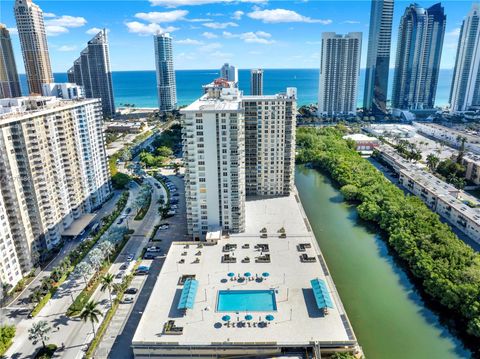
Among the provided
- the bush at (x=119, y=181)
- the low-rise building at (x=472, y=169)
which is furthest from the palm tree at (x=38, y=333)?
the low-rise building at (x=472, y=169)

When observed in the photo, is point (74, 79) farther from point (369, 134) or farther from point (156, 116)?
point (369, 134)

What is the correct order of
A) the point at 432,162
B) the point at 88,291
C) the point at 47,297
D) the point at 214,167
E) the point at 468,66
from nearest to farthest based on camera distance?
1. the point at 47,297
2. the point at 88,291
3. the point at 214,167
4. the point at 432,162
5. the point at 468,66

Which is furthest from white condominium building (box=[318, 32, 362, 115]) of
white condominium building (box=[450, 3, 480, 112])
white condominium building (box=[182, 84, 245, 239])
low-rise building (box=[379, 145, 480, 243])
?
white condominium building (box=[182, 84, 245, 239])

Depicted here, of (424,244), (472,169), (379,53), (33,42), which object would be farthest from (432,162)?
(33,42)

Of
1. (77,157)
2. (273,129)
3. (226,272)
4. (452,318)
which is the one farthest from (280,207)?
(77,157)

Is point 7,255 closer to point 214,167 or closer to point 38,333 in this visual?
point 38,333

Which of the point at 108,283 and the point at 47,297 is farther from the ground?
the point at 108,283

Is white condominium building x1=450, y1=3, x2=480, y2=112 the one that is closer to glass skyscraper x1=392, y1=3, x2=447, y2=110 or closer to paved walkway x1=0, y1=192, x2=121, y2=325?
glass skyscraper x1=392, y1=3, x2=447, y2=110

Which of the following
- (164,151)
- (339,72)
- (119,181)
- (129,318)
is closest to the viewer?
(129,318)
